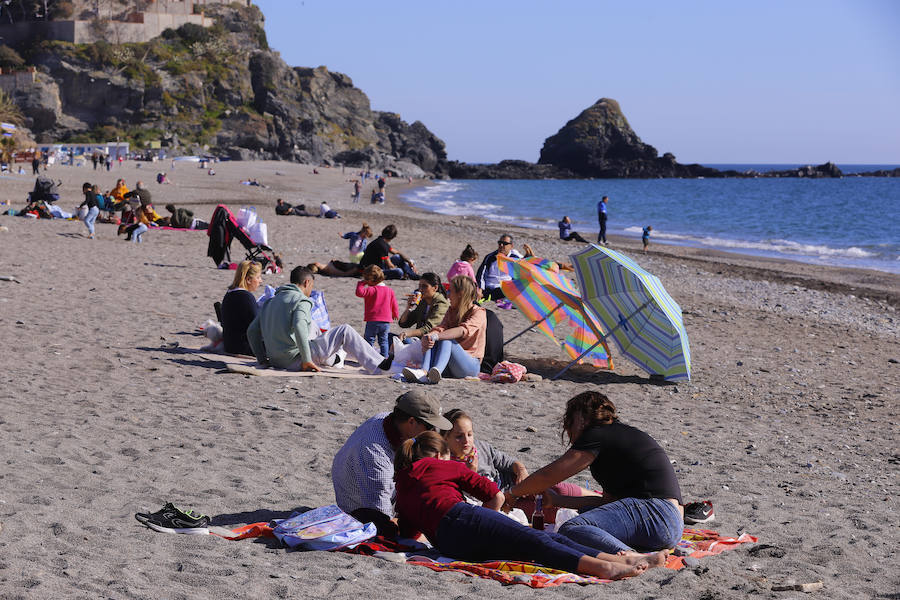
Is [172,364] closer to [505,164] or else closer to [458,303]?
[458,303]

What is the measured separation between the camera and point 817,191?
10038 cm

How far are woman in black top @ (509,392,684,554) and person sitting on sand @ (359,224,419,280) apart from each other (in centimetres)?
926

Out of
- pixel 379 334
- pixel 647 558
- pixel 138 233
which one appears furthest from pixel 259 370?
pixel 138 233

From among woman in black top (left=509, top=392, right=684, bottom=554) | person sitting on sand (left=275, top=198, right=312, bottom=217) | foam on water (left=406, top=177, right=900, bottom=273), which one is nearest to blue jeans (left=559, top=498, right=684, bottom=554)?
woman in black top (left=509, top=392, right=684, bottom=554)

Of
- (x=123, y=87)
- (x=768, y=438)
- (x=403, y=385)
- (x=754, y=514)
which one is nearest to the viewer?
(x=754, y=514)

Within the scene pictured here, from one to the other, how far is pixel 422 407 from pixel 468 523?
2.09 feet

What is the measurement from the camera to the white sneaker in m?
8.34

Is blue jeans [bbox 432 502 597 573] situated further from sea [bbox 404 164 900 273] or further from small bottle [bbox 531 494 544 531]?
sea [bbox 404 164 900 273]

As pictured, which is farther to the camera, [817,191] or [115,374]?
[817,191]

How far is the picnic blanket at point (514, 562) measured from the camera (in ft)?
13.9

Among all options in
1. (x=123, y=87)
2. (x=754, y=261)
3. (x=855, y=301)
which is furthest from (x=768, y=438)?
(x=123, y=87)

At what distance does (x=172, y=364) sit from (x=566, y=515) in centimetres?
488

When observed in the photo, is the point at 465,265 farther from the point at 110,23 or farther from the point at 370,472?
the point at 110,23

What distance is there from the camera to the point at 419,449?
4.56 metres
